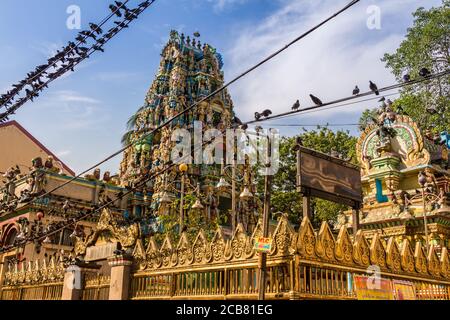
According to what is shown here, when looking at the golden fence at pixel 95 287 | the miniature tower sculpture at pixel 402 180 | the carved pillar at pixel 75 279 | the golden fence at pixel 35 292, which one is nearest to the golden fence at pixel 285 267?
the golden fence at pixel 95 287

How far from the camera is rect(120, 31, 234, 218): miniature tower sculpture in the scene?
40.2 m

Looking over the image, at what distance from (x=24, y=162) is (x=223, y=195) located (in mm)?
17452

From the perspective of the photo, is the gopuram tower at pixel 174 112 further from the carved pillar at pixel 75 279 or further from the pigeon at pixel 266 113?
the pigeon at pixel 266 113

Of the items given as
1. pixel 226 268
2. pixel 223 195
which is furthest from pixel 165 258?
pixel 223 195

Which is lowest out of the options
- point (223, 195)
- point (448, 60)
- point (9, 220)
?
point (9, 220)

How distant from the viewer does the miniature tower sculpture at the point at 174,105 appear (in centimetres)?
4025

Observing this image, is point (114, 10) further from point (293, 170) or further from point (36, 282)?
point (293, 170)

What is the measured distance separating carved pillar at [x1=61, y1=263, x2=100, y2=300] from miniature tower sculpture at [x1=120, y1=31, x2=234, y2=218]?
24122mm

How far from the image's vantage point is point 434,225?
20562mm

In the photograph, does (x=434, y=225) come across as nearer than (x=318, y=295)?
No

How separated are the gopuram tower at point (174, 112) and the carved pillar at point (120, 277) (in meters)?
24.4
